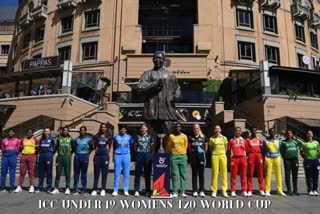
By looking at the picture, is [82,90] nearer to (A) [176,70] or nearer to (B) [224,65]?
(A) [176,70]

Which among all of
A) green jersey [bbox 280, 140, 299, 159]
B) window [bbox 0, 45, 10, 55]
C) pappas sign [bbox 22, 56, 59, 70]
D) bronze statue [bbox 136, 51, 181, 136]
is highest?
window [bbox 0, 45, 10, 55]

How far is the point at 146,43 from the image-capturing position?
86.8ft

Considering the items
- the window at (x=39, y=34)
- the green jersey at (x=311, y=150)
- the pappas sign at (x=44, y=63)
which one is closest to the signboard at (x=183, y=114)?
the pappas sign at (x=44, y=63)

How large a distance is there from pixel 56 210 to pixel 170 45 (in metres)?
22.1

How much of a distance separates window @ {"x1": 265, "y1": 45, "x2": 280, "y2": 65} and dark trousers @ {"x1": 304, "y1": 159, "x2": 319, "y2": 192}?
770 inches

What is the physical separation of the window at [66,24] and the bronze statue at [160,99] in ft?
74.7

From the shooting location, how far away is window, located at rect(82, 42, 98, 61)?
26.6 meters

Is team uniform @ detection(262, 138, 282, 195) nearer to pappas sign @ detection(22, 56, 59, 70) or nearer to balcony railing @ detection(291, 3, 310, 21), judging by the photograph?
pappas sign @ detection(22, 56, 59, 70)

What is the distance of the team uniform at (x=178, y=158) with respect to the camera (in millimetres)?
7328

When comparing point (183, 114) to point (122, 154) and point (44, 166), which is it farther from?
point (44, 166)

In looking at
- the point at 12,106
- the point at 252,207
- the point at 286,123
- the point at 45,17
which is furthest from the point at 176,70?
the point at 252,207

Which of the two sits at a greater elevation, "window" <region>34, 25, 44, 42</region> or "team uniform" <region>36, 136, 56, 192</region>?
"window" <region>34, 25, 44, 42</region>

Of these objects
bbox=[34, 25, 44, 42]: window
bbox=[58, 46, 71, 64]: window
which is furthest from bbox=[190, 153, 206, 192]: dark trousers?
bbox=[34, 25, 44, 42]: window

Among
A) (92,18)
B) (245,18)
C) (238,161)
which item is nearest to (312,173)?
(238,161)
